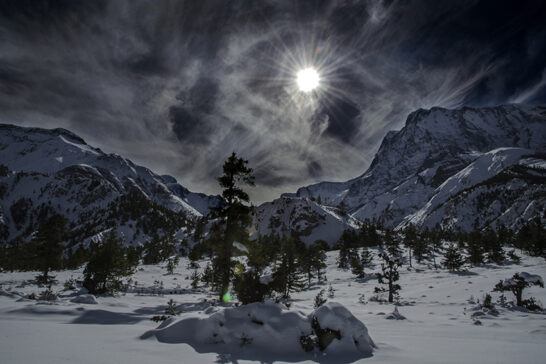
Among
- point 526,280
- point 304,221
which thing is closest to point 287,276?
point 526,280

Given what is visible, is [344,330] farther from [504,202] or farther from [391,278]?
[504,202]

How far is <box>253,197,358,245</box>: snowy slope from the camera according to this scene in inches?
5581

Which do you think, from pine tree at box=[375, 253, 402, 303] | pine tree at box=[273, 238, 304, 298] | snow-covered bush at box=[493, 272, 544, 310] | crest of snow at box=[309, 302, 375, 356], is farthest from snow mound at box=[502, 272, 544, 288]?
crest of snow at box=[309, 302, 375, 356]

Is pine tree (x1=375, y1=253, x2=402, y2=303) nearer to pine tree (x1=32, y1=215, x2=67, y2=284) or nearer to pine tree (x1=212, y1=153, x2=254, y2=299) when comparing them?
pine tree (x1=212, y1=153, x2=254, y2=299)

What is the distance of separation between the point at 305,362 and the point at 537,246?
75.9 meters

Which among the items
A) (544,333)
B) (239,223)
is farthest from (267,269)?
(544,333)

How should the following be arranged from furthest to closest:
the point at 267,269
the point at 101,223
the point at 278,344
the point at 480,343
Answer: the point at 101,223 < the point at 267,269 < the point at 480,343 < the point at 278,344

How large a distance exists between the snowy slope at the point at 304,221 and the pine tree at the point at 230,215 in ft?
370

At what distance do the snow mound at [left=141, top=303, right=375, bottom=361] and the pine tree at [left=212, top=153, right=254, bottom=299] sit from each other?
10.9m

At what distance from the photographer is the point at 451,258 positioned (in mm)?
47219

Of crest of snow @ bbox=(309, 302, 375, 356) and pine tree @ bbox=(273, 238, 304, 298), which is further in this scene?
pine tree @ bbox=(273, 238, 304, 298)

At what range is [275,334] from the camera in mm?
6738

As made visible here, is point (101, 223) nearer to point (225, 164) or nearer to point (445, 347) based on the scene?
point (225, 164)

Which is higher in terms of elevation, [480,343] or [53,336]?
[53,336]
